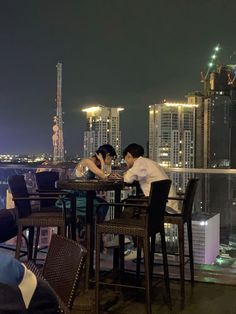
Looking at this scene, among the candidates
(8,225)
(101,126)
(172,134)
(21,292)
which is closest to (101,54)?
(101,126)

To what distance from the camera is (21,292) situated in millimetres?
1196

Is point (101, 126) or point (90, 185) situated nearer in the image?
point (90, 185)

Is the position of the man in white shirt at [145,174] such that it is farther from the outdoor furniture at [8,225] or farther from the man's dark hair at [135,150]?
the outdoor furniture at [8,225]

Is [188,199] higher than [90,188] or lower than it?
lower

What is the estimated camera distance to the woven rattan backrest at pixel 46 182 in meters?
4.72

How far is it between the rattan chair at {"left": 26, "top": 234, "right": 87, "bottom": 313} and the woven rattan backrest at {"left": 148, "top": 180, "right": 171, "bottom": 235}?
1.23 meters

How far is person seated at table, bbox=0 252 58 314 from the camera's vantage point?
1.18m

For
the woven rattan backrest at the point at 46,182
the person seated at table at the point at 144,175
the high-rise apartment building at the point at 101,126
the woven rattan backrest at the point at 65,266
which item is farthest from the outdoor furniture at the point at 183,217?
the high-rise apartment building at the point at 101,126

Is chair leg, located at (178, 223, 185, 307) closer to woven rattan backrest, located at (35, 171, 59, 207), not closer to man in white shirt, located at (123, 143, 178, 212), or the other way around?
man in white shirt, located at (123, 143, 178, 212)

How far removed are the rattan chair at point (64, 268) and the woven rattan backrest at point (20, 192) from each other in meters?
1.79

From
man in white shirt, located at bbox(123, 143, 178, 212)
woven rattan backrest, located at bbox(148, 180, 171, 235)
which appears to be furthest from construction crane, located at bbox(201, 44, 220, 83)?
woven rattan backrest, located at bbox(148, 180, 171, 235)

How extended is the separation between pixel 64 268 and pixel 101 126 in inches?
276

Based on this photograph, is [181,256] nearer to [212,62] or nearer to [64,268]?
[64,268]

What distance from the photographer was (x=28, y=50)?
11039 mm
